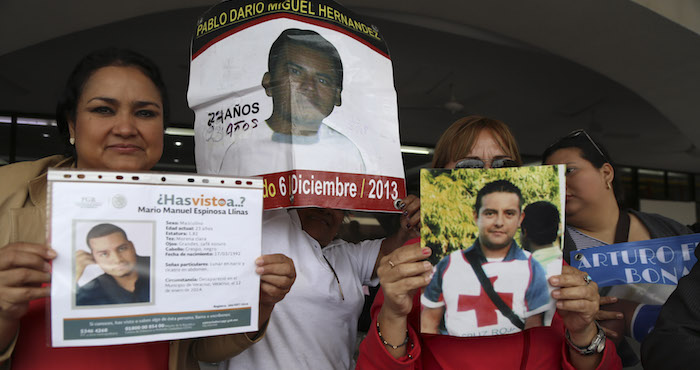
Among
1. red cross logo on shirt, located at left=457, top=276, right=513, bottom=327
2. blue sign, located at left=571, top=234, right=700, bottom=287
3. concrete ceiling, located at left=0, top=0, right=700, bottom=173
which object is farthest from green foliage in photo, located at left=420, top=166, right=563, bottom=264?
concrete ceiling, located at left=0, top=0, right=700, bottom=173

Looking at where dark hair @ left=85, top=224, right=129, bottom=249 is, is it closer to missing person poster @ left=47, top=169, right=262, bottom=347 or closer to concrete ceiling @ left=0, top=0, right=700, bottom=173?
missing person poster @ left=47, top=169, right=262, bottom=347

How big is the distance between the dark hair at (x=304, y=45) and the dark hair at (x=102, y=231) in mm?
583

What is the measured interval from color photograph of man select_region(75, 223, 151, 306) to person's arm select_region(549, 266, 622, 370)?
2.78ft

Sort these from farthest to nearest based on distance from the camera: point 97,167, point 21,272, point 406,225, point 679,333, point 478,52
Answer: point 478,52 → point 406,225 → point 97,167 → point 679,333 → point 21,272

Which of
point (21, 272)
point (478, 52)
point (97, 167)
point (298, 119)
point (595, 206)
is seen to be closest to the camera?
point (21, 272)

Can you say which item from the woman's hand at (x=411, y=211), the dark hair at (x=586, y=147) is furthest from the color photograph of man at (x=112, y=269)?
the dark hair at (x=586, y=147)

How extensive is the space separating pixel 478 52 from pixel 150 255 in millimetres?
4782

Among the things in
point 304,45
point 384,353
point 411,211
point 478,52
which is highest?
point 478,52

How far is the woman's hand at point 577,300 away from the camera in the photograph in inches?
37.0

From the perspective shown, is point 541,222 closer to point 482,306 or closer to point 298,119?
point 482,306

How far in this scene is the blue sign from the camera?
1.33 m

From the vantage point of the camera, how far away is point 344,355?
1.27 meters

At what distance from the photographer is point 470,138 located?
→ 3.89 ft

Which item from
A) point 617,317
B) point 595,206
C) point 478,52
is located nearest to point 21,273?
point 617,317
